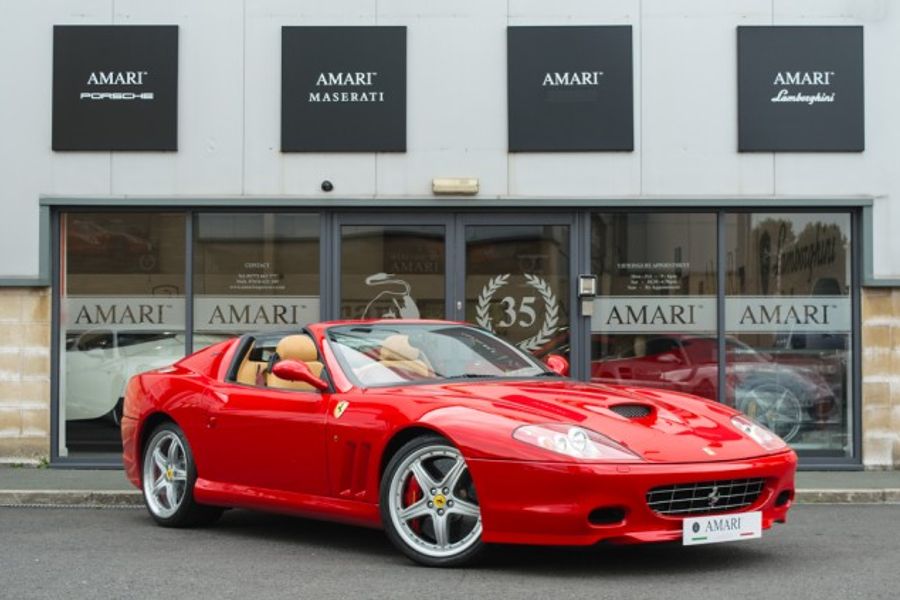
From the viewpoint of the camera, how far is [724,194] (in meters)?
13.6

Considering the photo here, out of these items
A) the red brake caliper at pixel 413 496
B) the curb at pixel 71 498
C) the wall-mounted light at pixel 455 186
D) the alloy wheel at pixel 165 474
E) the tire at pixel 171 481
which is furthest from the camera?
the wall-mounted light at pixel 455 186

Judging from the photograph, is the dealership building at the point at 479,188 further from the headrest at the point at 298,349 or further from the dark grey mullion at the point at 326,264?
the headrest at the point at 298,349

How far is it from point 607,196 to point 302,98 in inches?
124

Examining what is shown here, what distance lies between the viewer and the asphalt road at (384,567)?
20.9 feet

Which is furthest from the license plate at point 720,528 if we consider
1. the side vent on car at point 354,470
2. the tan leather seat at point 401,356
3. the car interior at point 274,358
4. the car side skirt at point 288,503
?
the car interior at point 274,358

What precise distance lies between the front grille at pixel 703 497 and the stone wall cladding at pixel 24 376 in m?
8.53

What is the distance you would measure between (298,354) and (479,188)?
5.55 meters

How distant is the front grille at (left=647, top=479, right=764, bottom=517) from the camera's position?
21.9 ft

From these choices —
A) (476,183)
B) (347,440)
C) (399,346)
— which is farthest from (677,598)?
(476,183)

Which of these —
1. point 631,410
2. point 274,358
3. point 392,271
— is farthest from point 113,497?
point 631,410

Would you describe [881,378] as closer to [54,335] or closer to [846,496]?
[846,496]

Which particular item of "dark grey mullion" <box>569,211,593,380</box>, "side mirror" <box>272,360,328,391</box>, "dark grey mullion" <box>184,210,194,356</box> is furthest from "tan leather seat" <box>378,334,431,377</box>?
"dark grey mullion" <box>184,210,194,356</box>

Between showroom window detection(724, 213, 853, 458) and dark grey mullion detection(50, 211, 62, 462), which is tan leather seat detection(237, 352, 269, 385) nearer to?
dark grey mullion detection(50, 211, 62, 462)

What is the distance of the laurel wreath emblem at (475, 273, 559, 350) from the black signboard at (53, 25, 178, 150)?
3.40 metres
